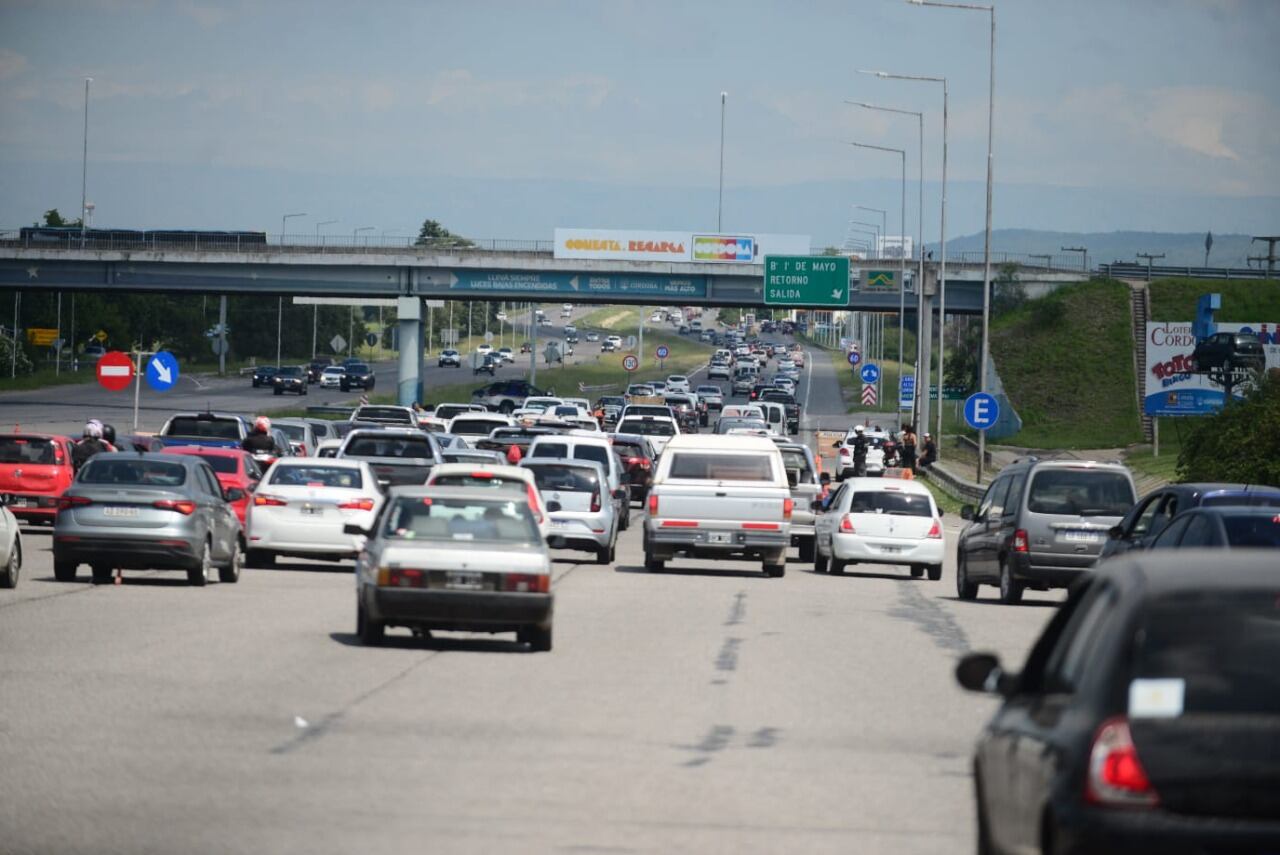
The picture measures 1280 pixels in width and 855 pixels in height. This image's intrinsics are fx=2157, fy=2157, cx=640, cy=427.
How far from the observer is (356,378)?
114 m

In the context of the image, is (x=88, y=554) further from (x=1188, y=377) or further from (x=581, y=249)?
(x=581, y=249)

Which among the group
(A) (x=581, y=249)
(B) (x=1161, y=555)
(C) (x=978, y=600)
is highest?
(A) (x=581, y=249)

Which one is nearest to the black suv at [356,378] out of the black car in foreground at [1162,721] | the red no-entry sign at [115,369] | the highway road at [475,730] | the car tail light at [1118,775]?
the red no-entry sign at [115,369]

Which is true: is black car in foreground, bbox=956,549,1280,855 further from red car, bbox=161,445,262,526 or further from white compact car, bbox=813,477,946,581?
red car, bbox=161,445,262,526

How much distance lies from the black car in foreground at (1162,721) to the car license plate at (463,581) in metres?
11.1

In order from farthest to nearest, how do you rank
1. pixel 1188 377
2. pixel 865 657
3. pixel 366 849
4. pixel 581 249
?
1. pixel 581 249
2. pixel 1188 377
3. pixel 865 657
4. pixel 366 849

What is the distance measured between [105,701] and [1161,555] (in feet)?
29.3

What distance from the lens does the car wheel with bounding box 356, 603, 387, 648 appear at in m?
18.5

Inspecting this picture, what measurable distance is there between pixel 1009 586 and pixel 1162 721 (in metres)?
20.4

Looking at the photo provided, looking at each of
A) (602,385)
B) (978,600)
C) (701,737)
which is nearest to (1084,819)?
(701,737)

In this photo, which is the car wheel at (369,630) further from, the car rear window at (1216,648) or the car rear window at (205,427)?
the car rear window at (205,427)

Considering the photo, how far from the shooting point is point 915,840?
9984mm

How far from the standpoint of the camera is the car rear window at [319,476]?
2795 centimetres

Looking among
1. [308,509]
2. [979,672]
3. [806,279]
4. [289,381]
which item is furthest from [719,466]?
[289,381]
